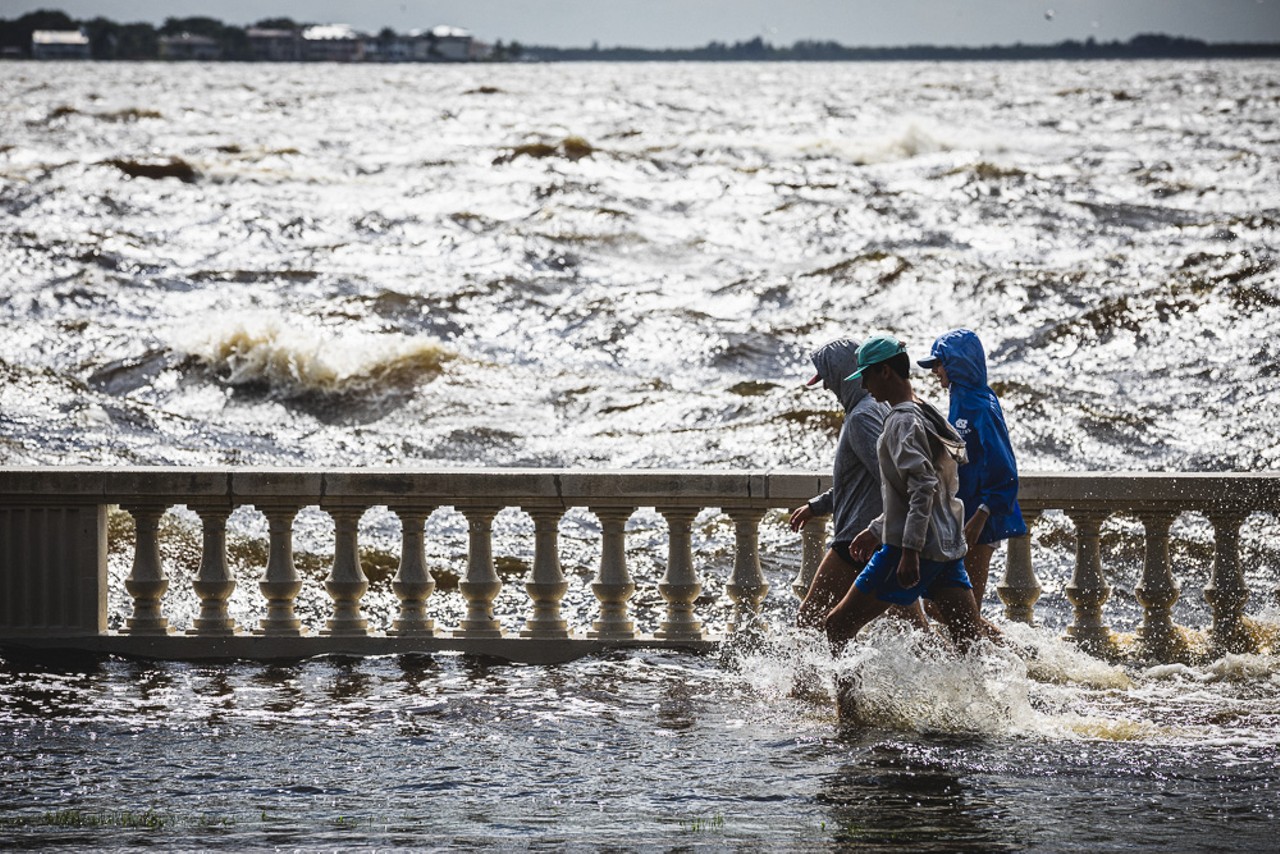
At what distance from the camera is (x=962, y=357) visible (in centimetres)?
705

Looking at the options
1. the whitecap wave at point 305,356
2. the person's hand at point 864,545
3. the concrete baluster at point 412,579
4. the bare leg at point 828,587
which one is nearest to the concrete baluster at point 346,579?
the concrete baluster at point 412,579

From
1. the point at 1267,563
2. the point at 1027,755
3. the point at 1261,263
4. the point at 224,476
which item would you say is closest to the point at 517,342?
the point at 1261,263

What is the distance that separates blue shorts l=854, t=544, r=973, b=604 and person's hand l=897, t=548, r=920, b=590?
0.31 ft

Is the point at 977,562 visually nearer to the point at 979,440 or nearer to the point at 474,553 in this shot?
the point at 979,440

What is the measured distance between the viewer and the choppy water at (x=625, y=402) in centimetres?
604

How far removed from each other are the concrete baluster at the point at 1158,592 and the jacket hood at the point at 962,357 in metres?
1.64

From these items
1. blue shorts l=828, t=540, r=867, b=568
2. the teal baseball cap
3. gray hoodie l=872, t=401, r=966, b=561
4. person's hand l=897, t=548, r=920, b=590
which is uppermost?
the teal baseball cap

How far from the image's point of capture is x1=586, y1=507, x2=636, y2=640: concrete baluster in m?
8.30

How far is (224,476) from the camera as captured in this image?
8.24 metres

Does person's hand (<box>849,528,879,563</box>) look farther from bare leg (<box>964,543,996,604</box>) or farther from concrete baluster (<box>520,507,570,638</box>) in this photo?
concrete baluster (<box>520,507,570,638</box>)

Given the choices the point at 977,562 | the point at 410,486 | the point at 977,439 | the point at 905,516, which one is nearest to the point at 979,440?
the point at 977,439

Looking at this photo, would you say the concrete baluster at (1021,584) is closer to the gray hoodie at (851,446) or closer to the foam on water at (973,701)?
the foam on water at (973,701)

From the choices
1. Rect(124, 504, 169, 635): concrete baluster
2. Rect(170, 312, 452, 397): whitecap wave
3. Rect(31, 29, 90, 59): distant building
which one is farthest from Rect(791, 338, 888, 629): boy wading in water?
Rect(31, 29, 90, 59): distant building

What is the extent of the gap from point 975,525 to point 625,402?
44.3ft
